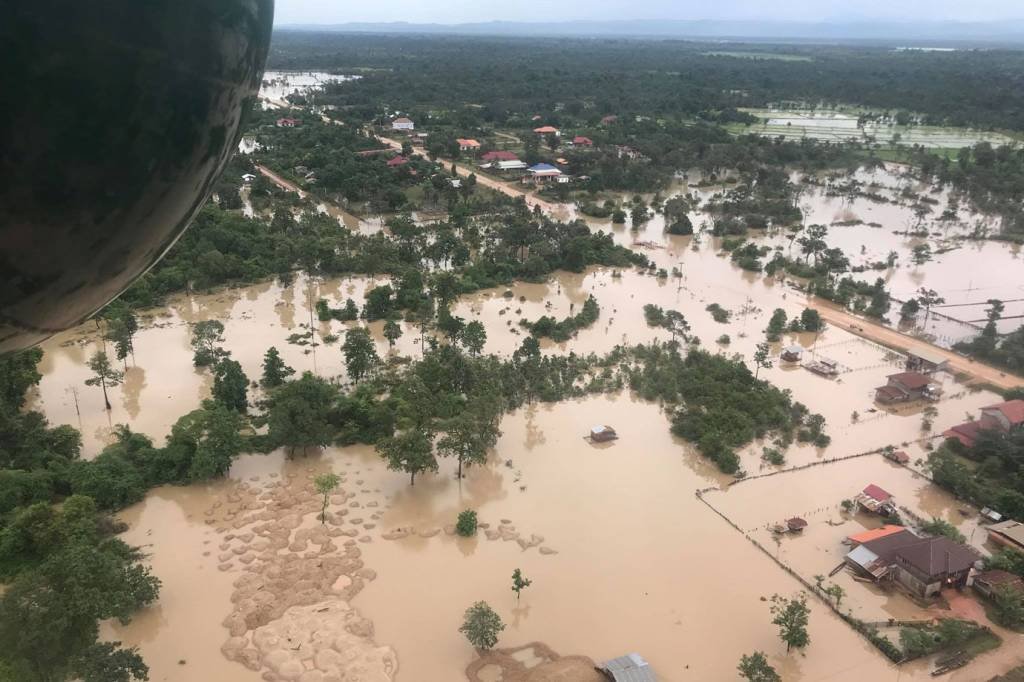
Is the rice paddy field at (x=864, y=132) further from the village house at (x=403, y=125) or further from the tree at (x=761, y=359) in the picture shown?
the tree at (x=761, y=359)

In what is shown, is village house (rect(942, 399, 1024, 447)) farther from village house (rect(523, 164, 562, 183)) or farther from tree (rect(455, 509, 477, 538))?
village house (rect(523, 164, 562, 183))

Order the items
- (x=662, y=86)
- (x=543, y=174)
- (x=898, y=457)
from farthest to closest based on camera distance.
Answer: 1. (x=662, y=86)
2. (x=543, y=174)
3. (x=898, y=457)

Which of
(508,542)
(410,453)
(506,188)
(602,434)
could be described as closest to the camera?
(508,542)

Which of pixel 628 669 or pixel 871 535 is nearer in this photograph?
pixel 628 669

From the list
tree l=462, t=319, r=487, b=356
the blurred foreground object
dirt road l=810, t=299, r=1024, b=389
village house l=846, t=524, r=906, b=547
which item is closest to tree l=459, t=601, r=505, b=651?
village house l=846, t=524, r=906, b=547

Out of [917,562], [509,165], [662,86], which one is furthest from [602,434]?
[662,86]

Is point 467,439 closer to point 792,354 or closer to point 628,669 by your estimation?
point 628,669

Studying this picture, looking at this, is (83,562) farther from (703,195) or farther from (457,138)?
(457,138)
